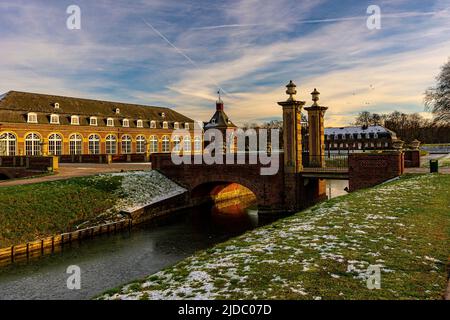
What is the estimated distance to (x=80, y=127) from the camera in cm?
4891

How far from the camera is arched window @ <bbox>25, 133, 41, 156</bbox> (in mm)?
43312

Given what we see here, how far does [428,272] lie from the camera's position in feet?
19.7

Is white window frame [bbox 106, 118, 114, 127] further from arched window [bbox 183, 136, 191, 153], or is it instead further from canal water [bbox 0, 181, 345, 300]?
canal water [bbox 0, 181, 345, 300]

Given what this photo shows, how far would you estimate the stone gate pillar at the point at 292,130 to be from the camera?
21656 mm

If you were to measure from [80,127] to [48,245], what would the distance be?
3723 cm

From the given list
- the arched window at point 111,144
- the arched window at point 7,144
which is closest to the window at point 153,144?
the arched window at point 111,144

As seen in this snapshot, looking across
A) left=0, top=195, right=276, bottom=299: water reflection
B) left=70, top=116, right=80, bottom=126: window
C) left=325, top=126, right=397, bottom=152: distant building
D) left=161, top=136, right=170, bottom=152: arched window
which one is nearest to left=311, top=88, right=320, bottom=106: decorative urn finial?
left=0, top=195, right=276, bottom=299: water reflection

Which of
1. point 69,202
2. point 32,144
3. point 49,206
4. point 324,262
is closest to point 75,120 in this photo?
point 32,144

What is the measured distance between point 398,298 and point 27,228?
16158 millimetres

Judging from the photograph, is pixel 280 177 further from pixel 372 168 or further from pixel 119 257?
pixel 119 257

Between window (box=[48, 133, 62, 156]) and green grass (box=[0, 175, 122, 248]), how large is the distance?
2690cm

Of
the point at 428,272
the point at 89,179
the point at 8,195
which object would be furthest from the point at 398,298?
the point at 89,179

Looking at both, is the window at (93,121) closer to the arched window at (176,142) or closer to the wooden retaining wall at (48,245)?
the arched window at (176,142)
